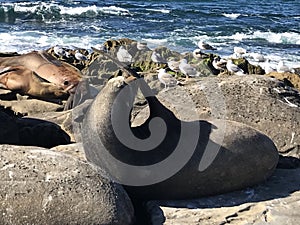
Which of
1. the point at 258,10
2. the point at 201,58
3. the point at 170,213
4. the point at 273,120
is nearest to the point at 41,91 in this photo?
the point at 273,120

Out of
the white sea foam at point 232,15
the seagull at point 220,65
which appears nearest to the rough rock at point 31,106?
the seagull at point 220,65

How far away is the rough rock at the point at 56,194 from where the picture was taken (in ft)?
12.7

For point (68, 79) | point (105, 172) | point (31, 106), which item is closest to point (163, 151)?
point (105, 172)

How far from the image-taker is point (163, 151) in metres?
4.69

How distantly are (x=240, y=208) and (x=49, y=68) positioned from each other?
4009 mm

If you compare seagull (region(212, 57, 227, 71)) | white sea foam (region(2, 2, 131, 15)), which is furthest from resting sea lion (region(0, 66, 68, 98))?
white sea foam (region(2, 2, 131, 15))

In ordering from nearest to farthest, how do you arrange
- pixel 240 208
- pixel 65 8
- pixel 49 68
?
pixel 240 208 → pixel 49 68 → pixel 65 8

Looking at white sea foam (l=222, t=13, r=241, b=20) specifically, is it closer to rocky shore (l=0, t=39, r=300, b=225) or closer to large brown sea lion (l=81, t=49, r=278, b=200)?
rocky shore (l=0, t=39, r=300, b=225)

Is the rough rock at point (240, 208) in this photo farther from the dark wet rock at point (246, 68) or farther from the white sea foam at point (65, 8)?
the white sea foam at point (65, 8)

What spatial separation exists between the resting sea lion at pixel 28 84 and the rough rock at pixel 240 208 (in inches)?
124

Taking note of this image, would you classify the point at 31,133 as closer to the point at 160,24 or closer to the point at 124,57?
the point at 124,57

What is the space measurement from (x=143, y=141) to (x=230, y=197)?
778 mm

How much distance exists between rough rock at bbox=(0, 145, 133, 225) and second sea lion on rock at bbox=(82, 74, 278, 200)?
378mm

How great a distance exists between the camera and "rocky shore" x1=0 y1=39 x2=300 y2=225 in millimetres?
3920
